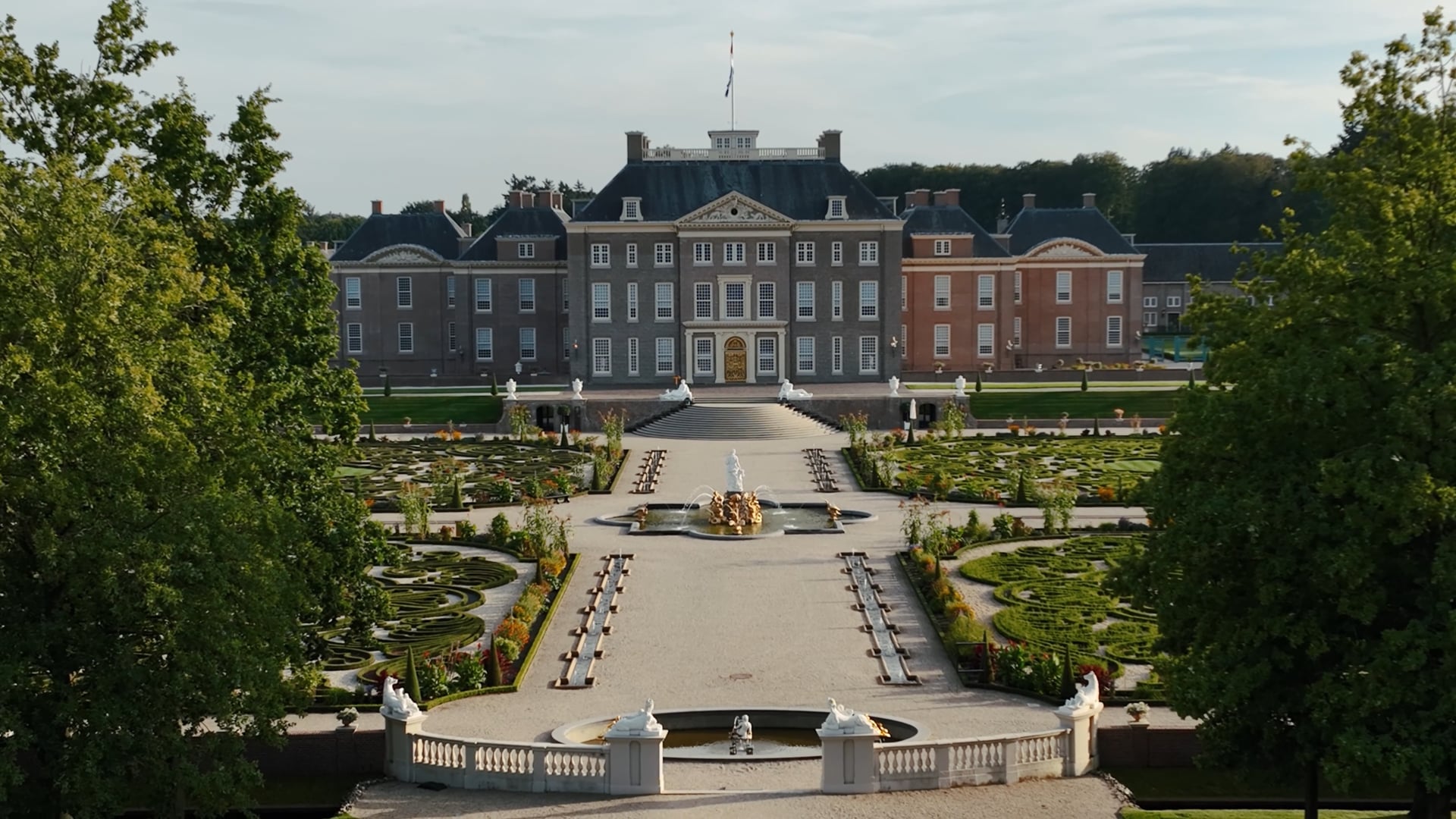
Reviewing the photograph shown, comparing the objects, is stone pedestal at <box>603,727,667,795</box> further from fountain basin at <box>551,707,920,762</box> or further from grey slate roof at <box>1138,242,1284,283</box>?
grey slate roof at <box>1138,242,1284,283</box>

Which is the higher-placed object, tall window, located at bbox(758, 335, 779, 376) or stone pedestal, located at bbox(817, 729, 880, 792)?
tall window, located at bbox(758, 335, 779, 376)

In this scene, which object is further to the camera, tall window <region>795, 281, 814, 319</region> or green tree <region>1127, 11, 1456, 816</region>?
tall window <region>795, 281, 814, 319</region>

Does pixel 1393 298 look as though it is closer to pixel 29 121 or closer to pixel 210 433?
pixel 210 433

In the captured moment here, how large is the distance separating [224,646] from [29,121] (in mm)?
7834

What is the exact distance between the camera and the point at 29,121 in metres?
19.5

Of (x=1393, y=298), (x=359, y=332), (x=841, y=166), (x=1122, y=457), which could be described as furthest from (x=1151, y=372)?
(x=1393, y=298)

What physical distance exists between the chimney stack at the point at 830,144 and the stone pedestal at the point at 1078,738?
57798mm

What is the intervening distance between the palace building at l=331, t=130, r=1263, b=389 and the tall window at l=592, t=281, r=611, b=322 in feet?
0.24

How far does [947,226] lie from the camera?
81188mm

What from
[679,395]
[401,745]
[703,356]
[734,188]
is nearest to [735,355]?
[703,356]

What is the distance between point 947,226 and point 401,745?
65087 millimetres

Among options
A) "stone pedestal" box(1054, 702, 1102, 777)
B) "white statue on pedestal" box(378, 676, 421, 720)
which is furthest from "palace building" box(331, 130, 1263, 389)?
"stone pedestal" box(1054, 702, 1102, 777)

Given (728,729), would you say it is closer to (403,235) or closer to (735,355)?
(735,355)

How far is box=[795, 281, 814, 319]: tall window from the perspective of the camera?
73438 millimetres
